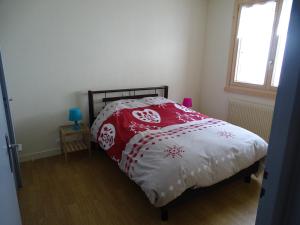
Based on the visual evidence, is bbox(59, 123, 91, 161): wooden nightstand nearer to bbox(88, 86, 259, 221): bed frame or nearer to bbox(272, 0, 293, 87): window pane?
bbox(88, 86, 259, 221): bed frame

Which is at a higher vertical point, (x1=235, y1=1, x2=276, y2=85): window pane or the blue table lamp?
(x1=235, y1=1, x2=276, y2=85): window pane

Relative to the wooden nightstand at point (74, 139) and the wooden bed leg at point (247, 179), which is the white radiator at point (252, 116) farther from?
the wooden nightstand at point (74, 139)

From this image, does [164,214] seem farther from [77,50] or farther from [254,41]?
[254,41]

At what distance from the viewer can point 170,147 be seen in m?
1.99

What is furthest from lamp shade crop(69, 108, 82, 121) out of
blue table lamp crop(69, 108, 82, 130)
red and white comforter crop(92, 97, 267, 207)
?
red and white comforter crop(92, 97, 267, 207)

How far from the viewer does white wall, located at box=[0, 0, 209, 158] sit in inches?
102

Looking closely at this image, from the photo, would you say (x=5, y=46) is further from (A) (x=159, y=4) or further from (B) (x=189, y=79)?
(B) (x=189, y=79)

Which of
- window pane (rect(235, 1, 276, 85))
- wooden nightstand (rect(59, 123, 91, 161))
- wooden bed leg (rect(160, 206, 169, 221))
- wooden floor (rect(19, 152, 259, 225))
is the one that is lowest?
wooden floor (rect(19, 152, 259, 225))

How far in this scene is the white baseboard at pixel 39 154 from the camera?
286 centimetres

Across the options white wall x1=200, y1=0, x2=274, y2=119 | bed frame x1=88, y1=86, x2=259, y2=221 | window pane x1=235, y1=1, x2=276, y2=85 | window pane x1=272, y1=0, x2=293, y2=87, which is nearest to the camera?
bed frame x1=88, y1=86, x2=259, y2=221

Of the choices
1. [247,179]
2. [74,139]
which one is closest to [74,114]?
[74,139]

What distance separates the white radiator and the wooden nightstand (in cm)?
245

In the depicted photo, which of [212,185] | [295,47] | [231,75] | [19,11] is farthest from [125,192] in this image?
[231,75]

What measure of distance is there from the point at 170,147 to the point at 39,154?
79.2 inches
